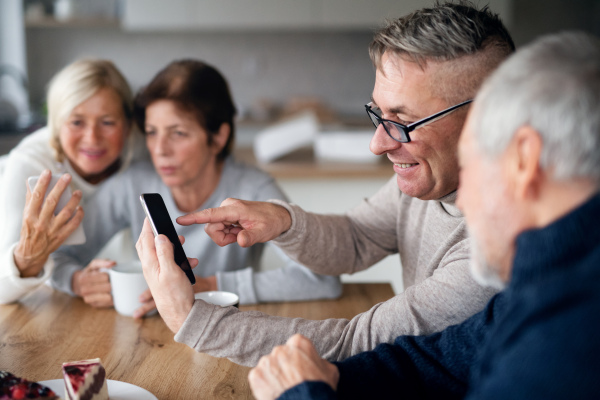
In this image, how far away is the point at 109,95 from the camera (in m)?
1.67

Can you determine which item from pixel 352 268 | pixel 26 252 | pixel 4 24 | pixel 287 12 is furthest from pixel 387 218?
pixel 4 24

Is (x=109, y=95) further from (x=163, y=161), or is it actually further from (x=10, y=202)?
(x=10, y=202)

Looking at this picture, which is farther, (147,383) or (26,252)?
(26,252)

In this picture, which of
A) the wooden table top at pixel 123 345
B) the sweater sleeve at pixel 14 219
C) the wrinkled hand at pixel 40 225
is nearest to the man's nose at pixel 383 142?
the wooden table top at pixel 123 345

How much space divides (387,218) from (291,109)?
307cm

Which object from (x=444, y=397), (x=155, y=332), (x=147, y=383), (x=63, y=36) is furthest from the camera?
(x=63, y=36)

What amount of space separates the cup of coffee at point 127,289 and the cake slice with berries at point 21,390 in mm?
378

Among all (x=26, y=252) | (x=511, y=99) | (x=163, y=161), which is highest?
(x=511, y=99)

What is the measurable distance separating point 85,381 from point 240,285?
539mm

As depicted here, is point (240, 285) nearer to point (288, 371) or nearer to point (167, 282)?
point (167, 282)

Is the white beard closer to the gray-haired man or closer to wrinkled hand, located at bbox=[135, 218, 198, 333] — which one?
the gray-haired man

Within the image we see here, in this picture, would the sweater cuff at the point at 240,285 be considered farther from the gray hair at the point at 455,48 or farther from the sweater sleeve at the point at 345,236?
the gray hair at the point at 455,48

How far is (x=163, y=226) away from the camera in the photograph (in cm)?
101

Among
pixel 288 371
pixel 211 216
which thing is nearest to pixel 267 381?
pixel 288 371
